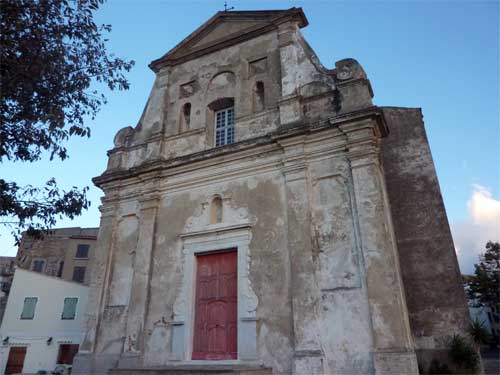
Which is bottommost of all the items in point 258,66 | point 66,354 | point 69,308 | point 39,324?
point 66,354

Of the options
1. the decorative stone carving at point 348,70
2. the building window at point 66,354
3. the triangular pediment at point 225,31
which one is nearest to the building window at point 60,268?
the building window at point 66,354

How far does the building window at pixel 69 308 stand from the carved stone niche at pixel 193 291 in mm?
17134

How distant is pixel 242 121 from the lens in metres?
10.3

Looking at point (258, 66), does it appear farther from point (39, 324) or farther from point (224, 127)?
point (39, 324)

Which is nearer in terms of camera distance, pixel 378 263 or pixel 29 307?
pixel 378 263

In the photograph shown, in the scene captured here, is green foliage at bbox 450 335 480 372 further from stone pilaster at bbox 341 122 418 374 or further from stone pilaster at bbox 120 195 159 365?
stone pilaster at bbox 120 195 159 365

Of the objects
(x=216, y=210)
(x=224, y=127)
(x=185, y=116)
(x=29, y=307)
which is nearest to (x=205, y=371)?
(x=216, y=210)

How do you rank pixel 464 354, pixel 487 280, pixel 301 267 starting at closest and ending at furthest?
pixel 464 354 < pixel 301 267 < pixel 487 280

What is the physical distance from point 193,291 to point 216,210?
2060 mm

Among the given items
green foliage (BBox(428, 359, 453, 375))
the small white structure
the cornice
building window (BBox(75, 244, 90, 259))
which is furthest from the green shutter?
green foliage (BBox(428, 359, 453, 375))

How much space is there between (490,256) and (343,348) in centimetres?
1997

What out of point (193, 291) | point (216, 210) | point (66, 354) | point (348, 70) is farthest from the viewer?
point (66, 354)

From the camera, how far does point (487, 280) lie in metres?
20.4

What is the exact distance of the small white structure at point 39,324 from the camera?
21.4 m
